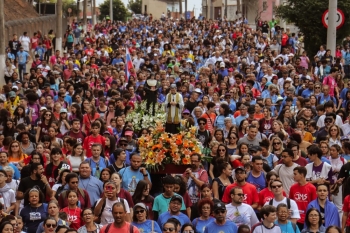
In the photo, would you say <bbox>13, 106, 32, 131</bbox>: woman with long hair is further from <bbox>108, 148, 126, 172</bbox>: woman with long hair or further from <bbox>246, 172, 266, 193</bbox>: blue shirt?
<bbox>246, 172, 266, 193</bbox>: blue shirt

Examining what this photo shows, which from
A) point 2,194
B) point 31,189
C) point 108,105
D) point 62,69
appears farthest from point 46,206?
point 62,69

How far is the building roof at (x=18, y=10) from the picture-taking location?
55.8 meters

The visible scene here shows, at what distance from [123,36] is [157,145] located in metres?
31.8

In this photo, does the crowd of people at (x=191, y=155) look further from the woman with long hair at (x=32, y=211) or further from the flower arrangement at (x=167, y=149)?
the flower arrangement at (x=167, y=149)

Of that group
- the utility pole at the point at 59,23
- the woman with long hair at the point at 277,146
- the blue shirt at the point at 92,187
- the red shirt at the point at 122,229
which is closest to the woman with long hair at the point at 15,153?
the blue shirt at the point at 92,187

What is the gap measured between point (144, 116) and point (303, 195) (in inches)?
271

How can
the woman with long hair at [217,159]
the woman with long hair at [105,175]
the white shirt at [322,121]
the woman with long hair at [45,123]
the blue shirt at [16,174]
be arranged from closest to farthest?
the woman with long hair at [105,175]
the blue shirt at [16,174]
the woman with long hair at [217,159]
the white shirt at [322,121]
the woman with long hair at [45,123]

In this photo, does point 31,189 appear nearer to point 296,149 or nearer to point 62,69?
point 296,149

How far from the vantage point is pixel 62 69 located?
97.8ft

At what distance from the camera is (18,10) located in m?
59.4

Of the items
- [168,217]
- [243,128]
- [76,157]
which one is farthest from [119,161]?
[243,128]

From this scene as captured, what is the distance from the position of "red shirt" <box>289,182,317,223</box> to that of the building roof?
134ft

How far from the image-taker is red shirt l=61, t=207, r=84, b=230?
12795mm

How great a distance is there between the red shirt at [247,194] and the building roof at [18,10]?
4064 cm
